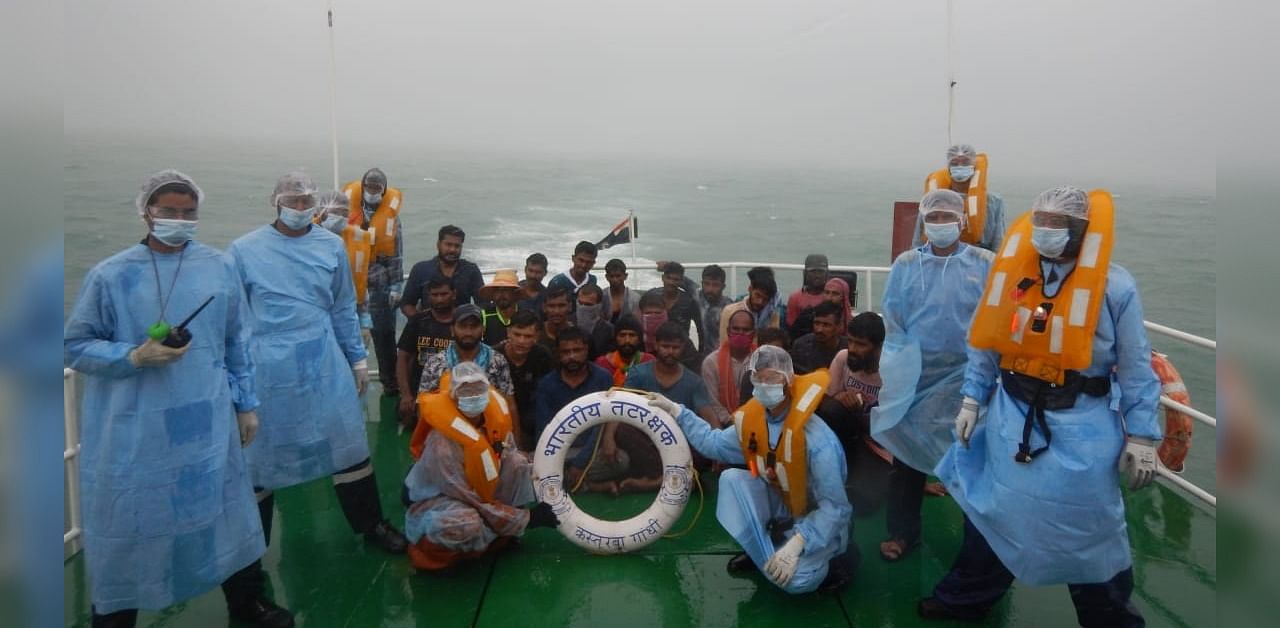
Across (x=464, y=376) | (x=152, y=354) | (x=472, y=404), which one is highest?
(x=152, y=354)

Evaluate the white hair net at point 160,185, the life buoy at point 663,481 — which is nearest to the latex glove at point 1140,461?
the life buoy at point 663,481

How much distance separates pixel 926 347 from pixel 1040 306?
748 mm

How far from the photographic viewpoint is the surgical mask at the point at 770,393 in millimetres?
2814

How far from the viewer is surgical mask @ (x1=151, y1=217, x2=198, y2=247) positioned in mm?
2275

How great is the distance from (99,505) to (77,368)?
14.8 inches

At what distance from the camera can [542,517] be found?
311 cm

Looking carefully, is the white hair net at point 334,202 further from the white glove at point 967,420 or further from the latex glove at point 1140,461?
the latex glove at point 1140,461

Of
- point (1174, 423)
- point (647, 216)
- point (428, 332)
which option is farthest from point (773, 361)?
point (647, 216)

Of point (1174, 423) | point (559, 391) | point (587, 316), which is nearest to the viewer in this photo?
point (559, 391)

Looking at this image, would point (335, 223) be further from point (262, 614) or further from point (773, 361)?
point (773, 361)

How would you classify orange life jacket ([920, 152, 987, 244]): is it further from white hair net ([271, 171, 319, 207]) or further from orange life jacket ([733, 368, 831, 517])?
white hair net ([271, 171, 319, 207])

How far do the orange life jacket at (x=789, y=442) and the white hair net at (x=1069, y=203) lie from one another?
88cm
